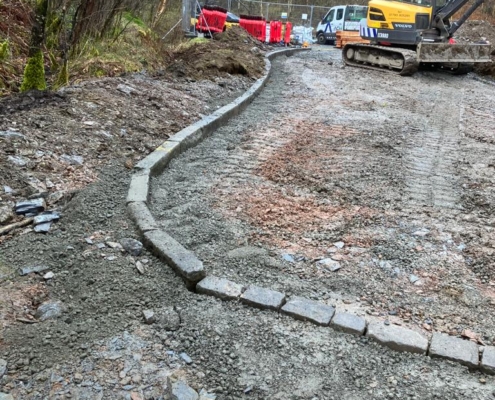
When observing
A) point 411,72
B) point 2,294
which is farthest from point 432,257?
point 411,72

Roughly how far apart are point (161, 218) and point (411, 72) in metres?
10.5

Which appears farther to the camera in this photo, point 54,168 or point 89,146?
point 89,146

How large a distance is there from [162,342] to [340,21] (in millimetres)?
26360

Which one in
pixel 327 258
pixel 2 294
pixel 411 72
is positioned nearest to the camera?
pixel 2 294

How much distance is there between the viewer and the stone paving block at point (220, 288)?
3059 mm

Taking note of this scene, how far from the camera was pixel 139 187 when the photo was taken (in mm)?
4355

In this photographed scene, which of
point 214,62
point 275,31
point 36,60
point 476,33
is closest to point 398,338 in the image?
point 36,60

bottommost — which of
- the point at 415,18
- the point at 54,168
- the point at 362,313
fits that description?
the point at 362,313

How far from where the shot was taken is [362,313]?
119 inches

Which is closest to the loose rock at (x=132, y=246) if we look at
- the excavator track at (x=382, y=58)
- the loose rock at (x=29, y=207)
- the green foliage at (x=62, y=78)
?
the loose rock at (x=29, y=207)

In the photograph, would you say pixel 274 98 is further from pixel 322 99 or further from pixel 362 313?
pixel 362 313

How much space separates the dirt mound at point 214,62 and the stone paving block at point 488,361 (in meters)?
7.43

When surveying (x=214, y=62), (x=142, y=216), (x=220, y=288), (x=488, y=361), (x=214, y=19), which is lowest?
(x=488, y=361)

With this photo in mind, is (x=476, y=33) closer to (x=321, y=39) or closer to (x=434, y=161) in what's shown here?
(x=321, y=39)
